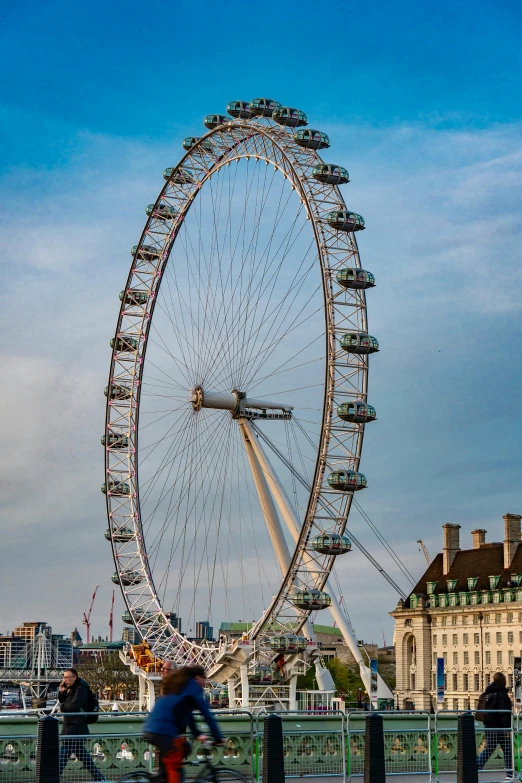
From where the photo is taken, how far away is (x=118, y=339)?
87875 millimetres

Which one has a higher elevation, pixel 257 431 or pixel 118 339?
pixel 118 339

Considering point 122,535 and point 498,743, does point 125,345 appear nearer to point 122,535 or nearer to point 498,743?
point 122,535

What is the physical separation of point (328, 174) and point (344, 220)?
2.63 m

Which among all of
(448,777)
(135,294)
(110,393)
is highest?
(135,294)

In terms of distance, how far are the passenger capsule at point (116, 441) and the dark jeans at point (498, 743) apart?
59.9 metres

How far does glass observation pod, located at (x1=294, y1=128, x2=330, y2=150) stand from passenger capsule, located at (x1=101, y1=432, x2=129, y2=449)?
83.2ft

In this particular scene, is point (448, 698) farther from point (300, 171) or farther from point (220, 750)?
point (220, 750)

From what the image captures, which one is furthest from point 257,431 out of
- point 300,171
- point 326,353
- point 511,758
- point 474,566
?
point 474,566

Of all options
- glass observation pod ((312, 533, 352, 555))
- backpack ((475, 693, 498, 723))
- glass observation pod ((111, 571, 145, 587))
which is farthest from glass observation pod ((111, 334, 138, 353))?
backpack ((475, 693, 498, 723))

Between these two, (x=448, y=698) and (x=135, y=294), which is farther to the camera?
(x=448, y=698)

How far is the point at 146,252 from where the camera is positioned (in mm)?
87438

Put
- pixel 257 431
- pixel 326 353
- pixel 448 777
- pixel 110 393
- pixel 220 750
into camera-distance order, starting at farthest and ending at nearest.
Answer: pixel 110 393, pixel 257 431, pixel 326 353, pixel 448 777, pixel 220 750

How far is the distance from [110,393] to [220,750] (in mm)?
63005

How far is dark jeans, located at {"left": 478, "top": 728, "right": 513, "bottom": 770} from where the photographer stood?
93.4ft
